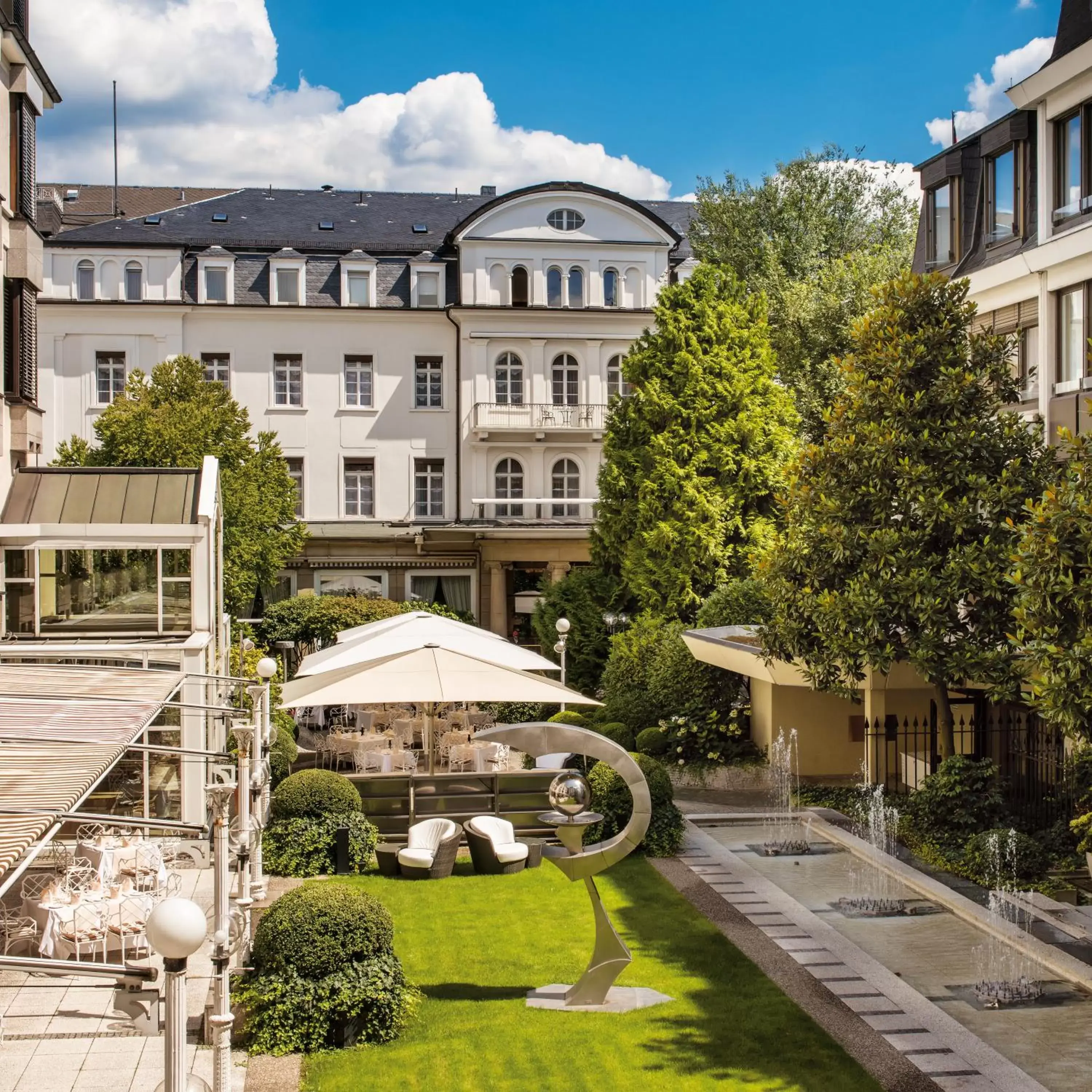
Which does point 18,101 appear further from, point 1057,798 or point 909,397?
point 1057,798

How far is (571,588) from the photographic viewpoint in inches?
1351

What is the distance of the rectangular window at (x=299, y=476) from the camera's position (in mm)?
44625

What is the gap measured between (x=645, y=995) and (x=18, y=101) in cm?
1927

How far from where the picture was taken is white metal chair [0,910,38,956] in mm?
13188

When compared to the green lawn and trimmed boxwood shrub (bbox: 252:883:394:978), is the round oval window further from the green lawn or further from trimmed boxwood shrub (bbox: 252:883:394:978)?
trimmed boxwood shrub (bbox: 252:883:394:978)

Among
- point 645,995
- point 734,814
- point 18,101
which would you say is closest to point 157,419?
point 18,101

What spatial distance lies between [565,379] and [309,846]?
29795mm

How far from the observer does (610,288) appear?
44.9 m

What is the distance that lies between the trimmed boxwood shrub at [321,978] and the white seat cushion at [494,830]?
552 centimetres

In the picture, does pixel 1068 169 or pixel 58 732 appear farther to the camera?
pixel 1068 169

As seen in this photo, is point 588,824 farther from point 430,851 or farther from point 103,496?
point 103,496

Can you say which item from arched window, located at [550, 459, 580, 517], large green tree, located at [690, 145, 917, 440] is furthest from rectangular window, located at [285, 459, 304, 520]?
large green tree, located at [690, 145, 917, 440]

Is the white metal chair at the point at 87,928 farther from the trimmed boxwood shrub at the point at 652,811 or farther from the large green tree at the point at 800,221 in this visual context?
the large green tree at the point at 800,221

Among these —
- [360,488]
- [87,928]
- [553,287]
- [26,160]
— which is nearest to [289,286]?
[360,488]
